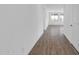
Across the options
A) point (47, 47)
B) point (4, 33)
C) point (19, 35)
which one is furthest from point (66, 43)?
point (4, 33)

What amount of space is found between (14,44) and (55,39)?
54cm

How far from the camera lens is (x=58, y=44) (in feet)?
5.48

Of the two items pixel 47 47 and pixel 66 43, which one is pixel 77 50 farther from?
pixel 47 47

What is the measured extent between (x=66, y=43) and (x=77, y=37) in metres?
0.21

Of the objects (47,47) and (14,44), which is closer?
(14,44)

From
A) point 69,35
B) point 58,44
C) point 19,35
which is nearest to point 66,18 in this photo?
point 69,35

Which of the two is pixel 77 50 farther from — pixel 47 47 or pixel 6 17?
pixel 6 17

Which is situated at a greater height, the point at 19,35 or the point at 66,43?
the point at 19,35
